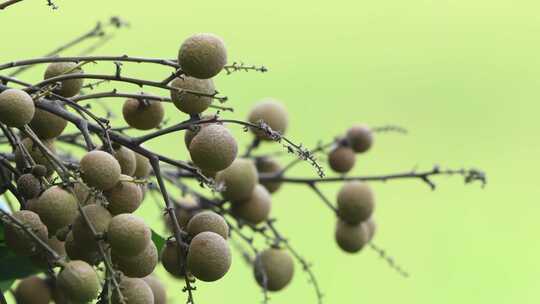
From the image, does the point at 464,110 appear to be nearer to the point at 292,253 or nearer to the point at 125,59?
the point at 292,253

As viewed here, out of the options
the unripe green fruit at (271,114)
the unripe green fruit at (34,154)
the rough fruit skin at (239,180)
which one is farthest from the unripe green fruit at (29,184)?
the unripe green fruit at (271,114)

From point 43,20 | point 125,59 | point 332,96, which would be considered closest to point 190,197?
point 125,59

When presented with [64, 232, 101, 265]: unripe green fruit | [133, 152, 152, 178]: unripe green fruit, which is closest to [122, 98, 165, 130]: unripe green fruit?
[133, 152, 152, 178]: unripe green fruit

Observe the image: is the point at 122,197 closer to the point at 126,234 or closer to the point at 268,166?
the point at 126,234

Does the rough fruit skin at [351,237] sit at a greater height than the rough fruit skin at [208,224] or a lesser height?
greater

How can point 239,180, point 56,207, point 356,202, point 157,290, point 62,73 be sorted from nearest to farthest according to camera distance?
1. point 56,207
2. point 62,73
3. point 157,290
4. point 239,180
5. point 356,202

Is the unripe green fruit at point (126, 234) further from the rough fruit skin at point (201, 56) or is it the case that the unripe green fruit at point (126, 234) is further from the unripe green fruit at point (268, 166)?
the unripe green fruit at point (268, 166)

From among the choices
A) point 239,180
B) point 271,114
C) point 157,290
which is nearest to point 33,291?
point 157,290
